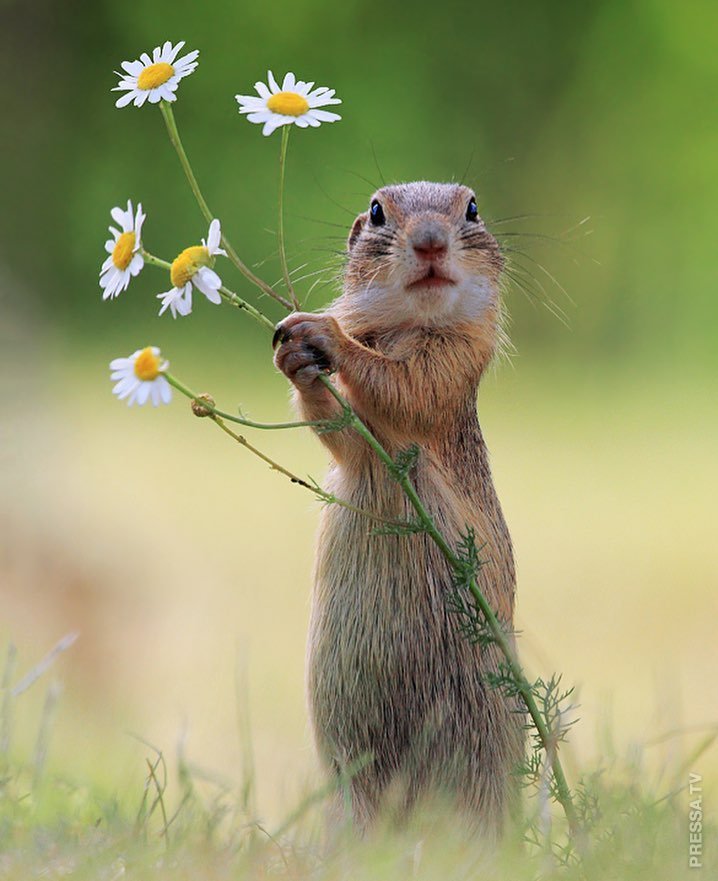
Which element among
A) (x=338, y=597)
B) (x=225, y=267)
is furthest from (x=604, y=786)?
(x=225, y=267)

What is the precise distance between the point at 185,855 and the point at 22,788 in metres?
0.94

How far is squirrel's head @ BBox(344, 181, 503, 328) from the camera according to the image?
3.04 metres

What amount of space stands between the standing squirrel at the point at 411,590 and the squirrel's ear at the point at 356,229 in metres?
0.30

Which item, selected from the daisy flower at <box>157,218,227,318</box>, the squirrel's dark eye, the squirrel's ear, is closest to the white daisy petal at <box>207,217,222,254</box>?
the daisy flower at <box>157,218,227,318</box>

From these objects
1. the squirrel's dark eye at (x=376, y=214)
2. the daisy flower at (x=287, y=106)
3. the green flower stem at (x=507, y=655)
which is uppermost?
the squirrel's dark eye at (x=376, y=214)

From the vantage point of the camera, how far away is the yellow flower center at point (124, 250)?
2566 millimetres

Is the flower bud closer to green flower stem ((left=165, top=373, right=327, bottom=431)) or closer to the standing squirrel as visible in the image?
green flower stem ((left=165, top=373, right=327, bottom=431))

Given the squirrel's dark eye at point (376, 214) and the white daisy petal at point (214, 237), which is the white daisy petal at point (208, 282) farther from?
the squirrel's dark eye at point (376, 214)

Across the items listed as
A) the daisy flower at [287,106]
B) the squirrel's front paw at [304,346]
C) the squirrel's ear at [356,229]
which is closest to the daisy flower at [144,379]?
the squirrel's front paw at [304,346]

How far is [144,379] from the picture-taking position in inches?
93.0

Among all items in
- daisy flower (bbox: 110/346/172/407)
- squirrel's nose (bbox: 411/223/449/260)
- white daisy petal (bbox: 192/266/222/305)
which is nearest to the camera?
daisy flower (bbox: 110/346/172/407)

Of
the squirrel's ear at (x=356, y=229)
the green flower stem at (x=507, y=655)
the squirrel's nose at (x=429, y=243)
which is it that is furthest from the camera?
the squirrel's ear at (x=356, y=229)

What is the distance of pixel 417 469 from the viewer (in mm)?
3141

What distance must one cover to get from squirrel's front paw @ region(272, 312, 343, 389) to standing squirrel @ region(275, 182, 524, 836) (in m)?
0.20
